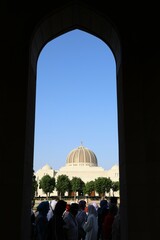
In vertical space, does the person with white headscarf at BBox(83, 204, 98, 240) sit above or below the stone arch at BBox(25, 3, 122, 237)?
below

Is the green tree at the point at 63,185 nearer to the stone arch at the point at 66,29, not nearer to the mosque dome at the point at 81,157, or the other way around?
the mosque dome at the point at 81,157

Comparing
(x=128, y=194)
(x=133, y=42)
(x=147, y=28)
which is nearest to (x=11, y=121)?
(x=128, y=194)

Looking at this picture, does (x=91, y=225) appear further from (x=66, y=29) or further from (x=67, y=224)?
(x=66, y=29)

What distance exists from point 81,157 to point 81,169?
3.85m

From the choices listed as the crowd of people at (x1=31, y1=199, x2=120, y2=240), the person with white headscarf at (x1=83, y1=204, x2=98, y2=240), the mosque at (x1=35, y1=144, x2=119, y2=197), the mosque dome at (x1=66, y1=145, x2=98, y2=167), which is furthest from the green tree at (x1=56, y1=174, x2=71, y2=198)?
the person with white headscarf at (x1=83, y1=204, x2=98, y2=240)

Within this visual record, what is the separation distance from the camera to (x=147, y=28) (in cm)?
554

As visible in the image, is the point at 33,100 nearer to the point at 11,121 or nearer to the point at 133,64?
the point at 11,121

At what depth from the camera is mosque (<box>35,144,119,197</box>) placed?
71750 millimetres

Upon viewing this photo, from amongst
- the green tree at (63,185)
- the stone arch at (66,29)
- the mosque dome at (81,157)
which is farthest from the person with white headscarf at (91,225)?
the mosque dome at (81,157)

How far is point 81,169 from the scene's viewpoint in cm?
7306

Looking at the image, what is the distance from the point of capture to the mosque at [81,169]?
7175cm

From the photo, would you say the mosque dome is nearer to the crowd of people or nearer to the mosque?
the mosque

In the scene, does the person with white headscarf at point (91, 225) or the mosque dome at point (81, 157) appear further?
the mosque dome at point (81, 157)

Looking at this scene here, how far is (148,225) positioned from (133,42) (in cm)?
309
